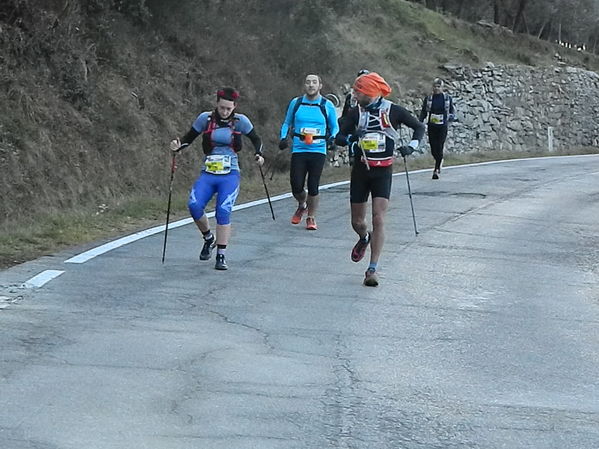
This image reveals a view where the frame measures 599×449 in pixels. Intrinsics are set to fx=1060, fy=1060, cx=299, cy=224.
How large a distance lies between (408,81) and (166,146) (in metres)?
16.7

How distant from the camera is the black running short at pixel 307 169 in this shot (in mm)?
13148

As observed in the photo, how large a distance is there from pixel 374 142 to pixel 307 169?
138 inches

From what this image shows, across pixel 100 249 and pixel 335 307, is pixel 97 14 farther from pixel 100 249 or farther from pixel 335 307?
pixel 335 307

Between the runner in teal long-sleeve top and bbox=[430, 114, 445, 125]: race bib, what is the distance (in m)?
6.90

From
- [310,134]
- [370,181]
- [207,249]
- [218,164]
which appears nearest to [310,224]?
[310,134]

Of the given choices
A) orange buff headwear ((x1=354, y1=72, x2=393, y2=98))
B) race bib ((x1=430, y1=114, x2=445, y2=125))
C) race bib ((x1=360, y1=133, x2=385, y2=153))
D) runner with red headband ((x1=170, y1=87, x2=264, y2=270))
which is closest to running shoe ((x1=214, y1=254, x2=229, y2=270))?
runner with red headband ((x1=170, y1=87, x2=264, y2=270))

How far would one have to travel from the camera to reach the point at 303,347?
748 cm

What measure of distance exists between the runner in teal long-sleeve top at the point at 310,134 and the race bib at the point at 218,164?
89.5 inches

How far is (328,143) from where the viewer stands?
13180 millimetres

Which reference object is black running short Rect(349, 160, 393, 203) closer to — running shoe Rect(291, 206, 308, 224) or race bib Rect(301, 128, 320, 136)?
race bib Rect(301, 128, 320, 136)

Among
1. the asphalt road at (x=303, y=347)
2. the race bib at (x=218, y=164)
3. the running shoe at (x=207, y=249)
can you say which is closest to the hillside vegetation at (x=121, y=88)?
the running shoe at (x=207, y=249)

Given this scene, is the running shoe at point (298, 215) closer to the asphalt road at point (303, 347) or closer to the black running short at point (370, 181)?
the asphalt road at point (303, 347)

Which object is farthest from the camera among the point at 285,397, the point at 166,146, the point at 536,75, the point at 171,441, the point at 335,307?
the point at 536,75

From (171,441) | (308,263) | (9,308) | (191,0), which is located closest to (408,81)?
(191,0)
